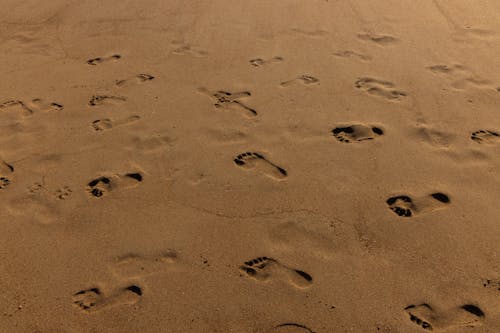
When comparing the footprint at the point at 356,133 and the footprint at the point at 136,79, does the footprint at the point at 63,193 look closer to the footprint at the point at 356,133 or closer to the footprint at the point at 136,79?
the footprint at the point at 136,79

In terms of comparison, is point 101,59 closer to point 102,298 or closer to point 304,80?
point 304,80

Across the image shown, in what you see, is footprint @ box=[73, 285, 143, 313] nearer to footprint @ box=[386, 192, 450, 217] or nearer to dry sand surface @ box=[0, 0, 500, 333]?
dry sand surface @ box=[0, 0, 500, 333]

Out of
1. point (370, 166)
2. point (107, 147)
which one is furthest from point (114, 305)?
point (370, 166)

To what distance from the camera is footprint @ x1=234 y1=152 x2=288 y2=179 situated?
121 inches

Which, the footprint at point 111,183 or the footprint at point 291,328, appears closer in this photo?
the footprint at point 291,328

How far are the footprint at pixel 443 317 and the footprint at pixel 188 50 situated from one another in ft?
10.2

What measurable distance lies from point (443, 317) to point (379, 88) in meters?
2.14

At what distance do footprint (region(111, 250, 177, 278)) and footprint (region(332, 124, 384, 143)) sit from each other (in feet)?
4.94

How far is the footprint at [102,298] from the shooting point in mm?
2335

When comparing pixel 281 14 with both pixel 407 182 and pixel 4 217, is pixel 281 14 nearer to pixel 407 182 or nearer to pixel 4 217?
pixel 407 182

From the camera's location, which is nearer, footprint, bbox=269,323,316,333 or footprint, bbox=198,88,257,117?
footprint, bbox=269,323,316,333

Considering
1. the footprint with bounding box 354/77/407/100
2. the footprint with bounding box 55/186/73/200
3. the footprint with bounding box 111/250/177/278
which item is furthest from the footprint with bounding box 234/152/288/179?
the footprint with bounding box 354/77/407/100

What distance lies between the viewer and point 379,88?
12.7 feet

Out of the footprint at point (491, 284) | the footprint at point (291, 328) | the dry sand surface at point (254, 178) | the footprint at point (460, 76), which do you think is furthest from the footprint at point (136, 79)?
the footprint at point (491, 284)
